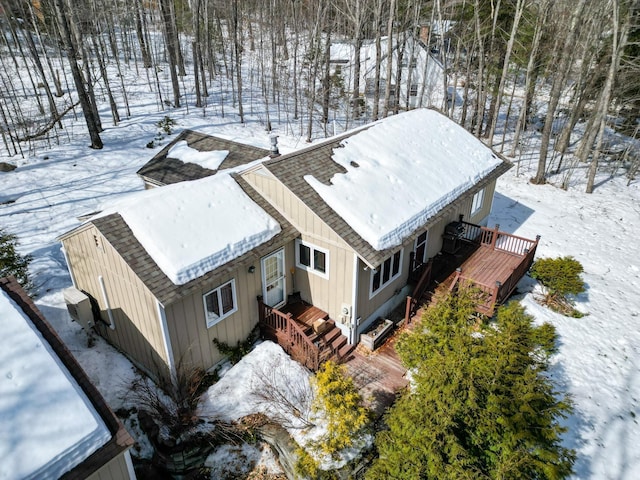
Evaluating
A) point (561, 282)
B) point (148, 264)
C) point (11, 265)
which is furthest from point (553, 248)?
point (11, 265)

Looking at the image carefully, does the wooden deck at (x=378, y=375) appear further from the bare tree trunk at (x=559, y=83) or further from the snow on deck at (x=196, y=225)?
the bare tree trunk at (x=559, y=83)

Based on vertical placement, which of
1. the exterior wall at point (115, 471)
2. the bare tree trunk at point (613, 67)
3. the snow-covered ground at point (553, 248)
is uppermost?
the bare tree trunk at point (613, 67)

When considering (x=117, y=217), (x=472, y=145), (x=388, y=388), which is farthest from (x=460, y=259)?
(x=117, y=217)

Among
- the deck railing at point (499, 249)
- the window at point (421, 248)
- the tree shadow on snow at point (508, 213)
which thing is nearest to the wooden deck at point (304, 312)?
the window at point (421, 248)

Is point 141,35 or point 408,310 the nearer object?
point 408,310

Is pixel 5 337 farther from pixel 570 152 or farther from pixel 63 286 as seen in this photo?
pixel 570 152

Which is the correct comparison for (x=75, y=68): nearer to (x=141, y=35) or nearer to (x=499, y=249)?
(x=141, y=35)

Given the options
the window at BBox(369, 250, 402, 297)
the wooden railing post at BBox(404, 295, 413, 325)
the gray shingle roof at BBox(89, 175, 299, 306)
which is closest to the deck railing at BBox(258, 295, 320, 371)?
the gray shingle roof at BBox(89, 175, 299, 306)
